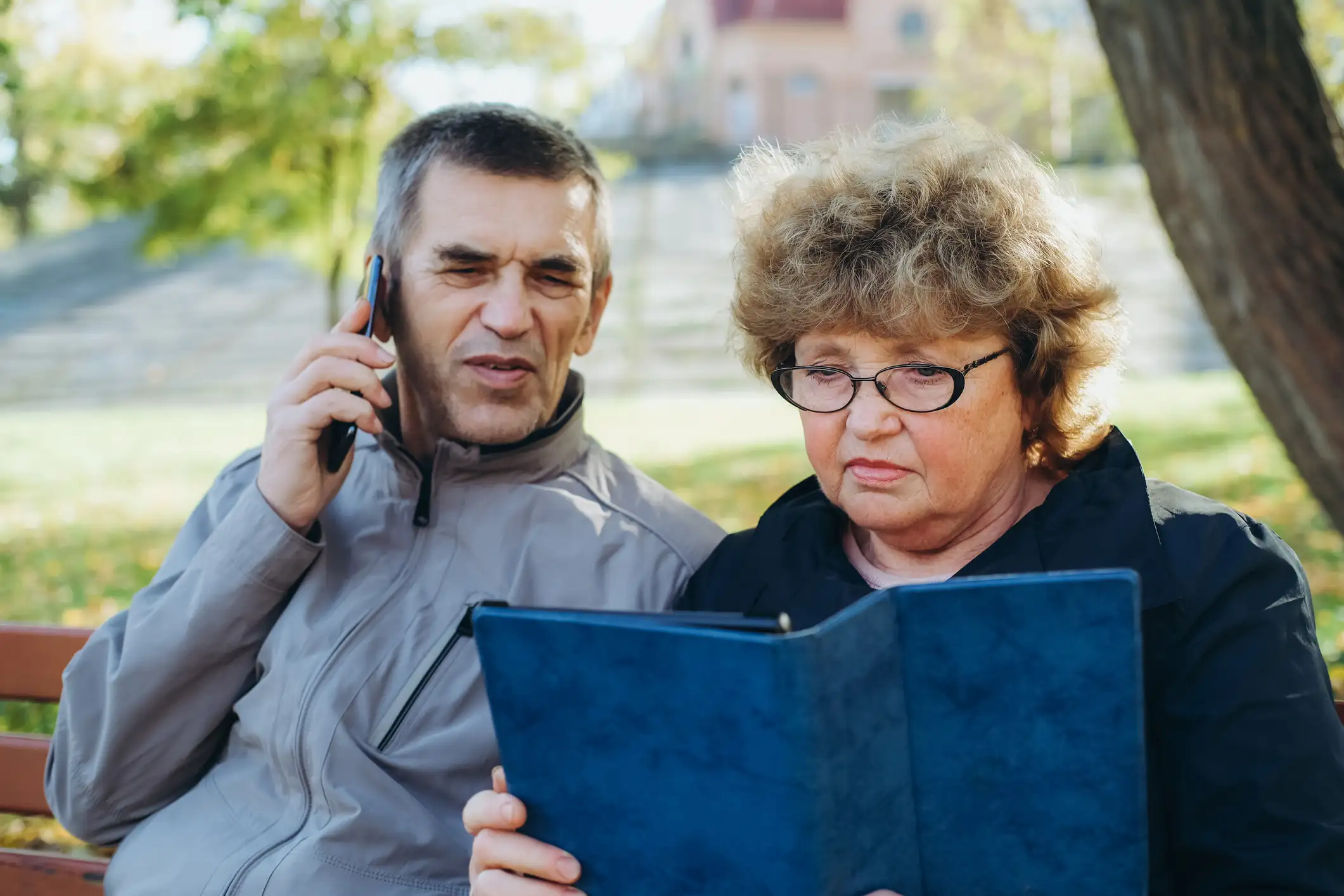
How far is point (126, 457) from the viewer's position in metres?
13.9

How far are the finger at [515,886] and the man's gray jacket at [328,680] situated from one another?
58cm

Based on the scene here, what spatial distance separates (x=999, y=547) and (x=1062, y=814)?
1.93ft

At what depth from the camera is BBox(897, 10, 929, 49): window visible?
3728cm

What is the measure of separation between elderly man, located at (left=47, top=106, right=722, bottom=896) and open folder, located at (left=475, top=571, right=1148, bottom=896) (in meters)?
0.78

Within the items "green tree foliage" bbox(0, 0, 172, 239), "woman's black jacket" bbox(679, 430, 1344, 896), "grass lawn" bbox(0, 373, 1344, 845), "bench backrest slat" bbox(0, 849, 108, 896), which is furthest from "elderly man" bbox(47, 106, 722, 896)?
"green tree foliage" bbox(0, 0, 172, 239)

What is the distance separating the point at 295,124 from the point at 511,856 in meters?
10.5

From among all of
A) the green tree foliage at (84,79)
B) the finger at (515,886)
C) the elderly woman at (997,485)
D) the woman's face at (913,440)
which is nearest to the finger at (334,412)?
the elderly woman at (997,485)

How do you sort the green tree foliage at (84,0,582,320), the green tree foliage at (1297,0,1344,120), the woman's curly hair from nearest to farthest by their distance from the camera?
1. the woman's curly hair
2. the green tree foliage at (1297,0,1344,120)
3. the green tree foliage at (84,0,582,320)

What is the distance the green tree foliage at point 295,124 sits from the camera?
436 inches

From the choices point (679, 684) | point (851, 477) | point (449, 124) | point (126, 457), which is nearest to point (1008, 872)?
point (679, 684)

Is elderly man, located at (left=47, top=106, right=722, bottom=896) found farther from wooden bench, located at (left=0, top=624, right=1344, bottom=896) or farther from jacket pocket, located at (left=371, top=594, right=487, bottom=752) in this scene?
wooden bench, located at (left=0, top=624, right=1344, bottom=896)

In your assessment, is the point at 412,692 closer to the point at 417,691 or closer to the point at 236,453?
the point at 417,691

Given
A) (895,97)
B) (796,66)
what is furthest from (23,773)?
(895,97)

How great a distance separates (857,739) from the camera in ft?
4.90
